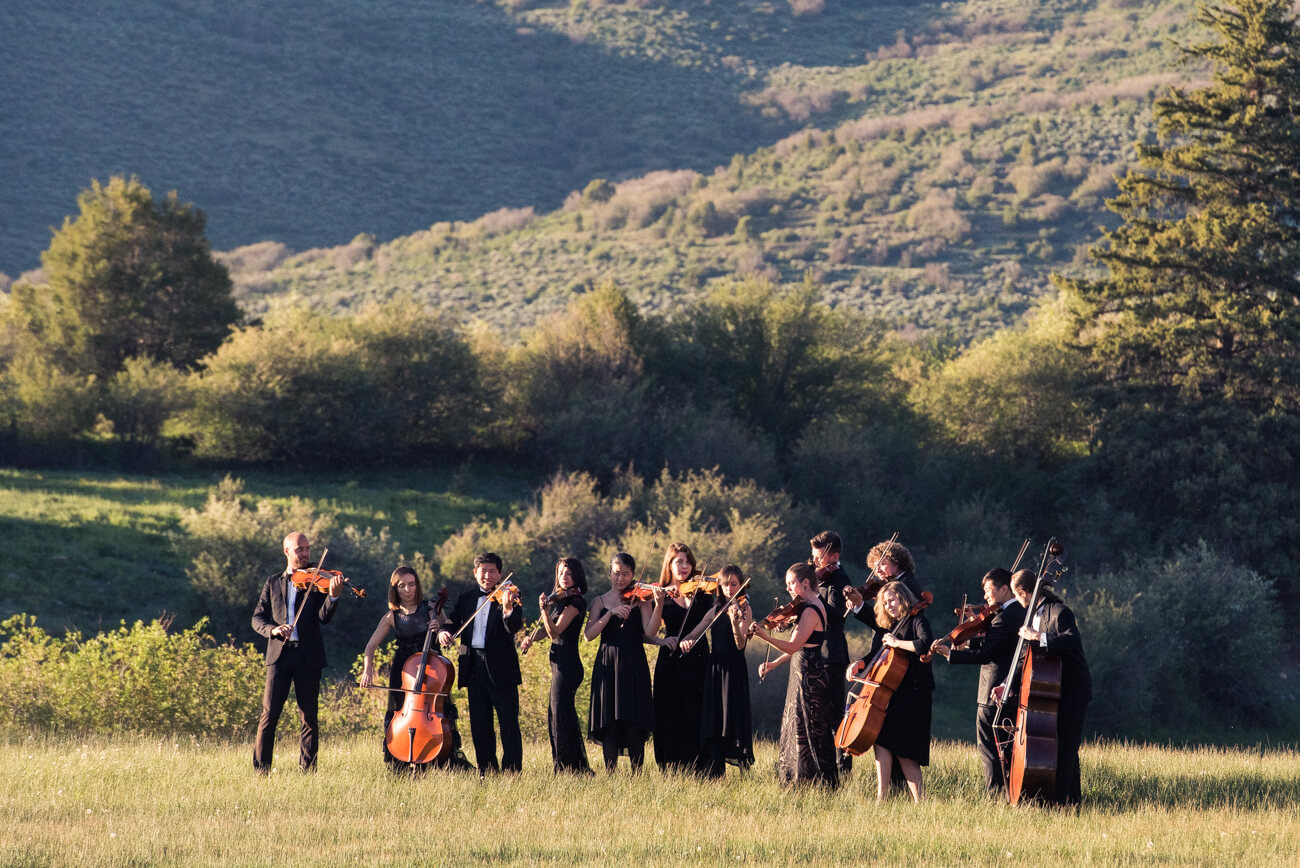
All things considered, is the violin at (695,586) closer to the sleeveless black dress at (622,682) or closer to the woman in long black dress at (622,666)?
the woman in long black dress at (622,666)

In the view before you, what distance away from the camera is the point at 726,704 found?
37.0 ft

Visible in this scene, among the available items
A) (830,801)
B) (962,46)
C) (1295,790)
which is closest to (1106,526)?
(1295,790)

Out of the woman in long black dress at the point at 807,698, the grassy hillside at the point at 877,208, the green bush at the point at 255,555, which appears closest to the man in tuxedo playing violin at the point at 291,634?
the woman in long black dress at the point at 807,698

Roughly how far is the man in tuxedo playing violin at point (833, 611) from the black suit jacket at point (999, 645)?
0.85 metres

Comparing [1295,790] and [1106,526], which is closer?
[1295,790]

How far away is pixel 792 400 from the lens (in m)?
44.3

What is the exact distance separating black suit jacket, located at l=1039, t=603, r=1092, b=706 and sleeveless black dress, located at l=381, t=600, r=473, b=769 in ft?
14.8

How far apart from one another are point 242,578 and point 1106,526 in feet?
71.0

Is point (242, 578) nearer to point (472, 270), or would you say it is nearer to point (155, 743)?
point (155, 743)

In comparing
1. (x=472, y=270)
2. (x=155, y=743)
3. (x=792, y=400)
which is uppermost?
(x=472, y=270)

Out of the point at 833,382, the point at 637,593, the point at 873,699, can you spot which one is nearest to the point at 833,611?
the point at 873,699

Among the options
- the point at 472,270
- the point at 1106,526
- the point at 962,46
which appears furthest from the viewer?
the point at 962,46

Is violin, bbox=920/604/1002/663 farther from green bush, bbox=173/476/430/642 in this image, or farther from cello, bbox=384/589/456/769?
green bush, bbox=173/476/430/642

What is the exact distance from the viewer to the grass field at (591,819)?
29.4 feet
